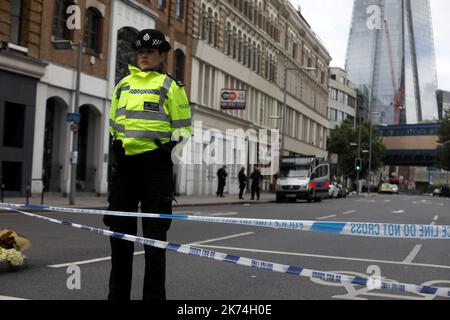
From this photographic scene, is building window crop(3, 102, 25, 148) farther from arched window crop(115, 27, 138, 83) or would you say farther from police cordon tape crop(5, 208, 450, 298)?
police cordon tape crop(5, 208, 450, 298)

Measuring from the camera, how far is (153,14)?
1179 inches

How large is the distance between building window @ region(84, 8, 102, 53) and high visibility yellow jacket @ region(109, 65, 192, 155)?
22.0 m

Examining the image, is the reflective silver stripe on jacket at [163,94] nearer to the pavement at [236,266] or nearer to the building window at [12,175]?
the pavement at [236,266]

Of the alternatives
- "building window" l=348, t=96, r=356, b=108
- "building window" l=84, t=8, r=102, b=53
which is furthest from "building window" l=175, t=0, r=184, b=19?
"building window" l=348, t=96, r=356, b=108

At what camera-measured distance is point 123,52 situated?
28.3 meters

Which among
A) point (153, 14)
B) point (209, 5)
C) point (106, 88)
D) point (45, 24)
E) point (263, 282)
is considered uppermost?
point (209, 5)

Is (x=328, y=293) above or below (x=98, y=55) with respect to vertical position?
below

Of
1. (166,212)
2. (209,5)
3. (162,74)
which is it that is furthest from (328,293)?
(209,5)

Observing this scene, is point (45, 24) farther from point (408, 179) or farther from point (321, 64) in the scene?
point (408, 179)

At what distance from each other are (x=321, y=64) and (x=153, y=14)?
4743 centimetres

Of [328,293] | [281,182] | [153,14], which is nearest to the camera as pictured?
[328,293]

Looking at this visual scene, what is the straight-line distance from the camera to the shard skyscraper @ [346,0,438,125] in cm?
12912

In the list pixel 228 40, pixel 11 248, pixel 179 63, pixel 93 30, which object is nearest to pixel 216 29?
pixel 228 40

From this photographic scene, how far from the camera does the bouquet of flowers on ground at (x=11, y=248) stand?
6488 millimetres
